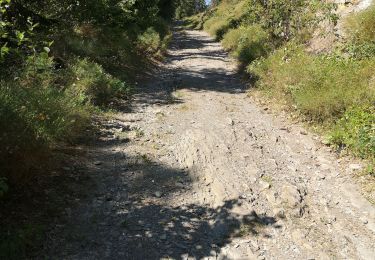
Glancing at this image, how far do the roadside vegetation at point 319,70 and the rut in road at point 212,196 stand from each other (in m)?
0.47

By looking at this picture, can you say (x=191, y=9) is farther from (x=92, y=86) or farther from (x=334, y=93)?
(x=334, y=93)

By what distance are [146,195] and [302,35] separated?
8.76 meters

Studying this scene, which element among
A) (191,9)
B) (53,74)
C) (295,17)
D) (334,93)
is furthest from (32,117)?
(191,9)

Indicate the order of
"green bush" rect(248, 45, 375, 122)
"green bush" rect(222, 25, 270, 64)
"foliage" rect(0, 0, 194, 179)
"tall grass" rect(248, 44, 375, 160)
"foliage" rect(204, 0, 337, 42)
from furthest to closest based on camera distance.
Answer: "green bush" rect(222, 25, 270, 64) → "foliage" rect(204, 0, 337, 42) → "green bush" rect(248, 45, 375, 122) → "tall grass" rect(248, 44, 375, 160) → "foliage" rect(0, 0, 194, 179)

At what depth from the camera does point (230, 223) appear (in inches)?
185

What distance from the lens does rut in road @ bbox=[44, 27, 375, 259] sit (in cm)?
429

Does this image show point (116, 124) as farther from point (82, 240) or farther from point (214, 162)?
point (82, 240)

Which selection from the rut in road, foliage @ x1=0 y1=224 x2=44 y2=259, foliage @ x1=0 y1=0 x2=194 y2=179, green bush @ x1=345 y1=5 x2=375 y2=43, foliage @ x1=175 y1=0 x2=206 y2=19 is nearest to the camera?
foliage @ x1=0 y1=224 x2=44 y2=259

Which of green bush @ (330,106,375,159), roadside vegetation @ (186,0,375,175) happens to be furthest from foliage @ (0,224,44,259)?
green bush @ (330,106,375,159)

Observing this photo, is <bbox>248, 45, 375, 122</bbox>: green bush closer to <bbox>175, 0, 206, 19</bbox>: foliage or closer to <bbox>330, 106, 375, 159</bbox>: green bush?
<bbox>330, 106, 375, 159</bbox>: green bush

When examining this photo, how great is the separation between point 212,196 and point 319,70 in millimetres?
4563

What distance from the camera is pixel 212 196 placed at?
5297mm

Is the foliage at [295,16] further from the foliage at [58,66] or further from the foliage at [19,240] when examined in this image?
the foliage at [19,240]

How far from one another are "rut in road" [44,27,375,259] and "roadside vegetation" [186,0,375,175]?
1.54 ft
